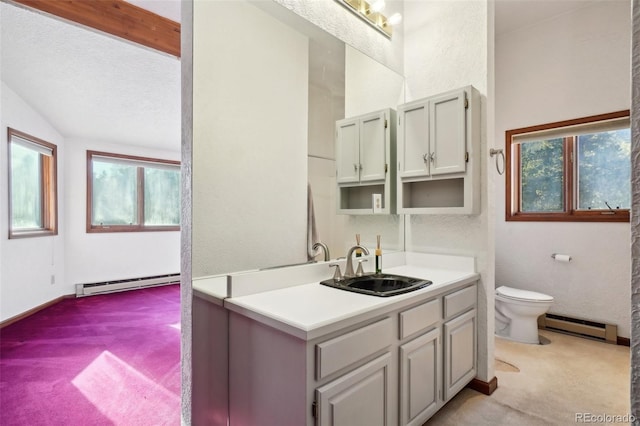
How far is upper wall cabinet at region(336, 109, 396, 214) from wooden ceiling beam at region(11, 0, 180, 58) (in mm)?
1661

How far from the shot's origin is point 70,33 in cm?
252

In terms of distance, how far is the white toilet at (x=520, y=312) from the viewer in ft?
9.47

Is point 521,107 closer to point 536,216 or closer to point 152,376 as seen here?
point 536,216

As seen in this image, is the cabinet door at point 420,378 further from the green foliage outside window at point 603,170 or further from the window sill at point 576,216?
the green foliage outside window at point 603,170

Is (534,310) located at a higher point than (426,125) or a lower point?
lower

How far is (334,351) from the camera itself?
1.27m

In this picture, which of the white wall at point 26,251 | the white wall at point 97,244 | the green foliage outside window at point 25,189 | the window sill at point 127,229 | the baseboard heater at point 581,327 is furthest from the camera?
the window sill at point 127,229

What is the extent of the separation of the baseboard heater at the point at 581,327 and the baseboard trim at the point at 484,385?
147 centimetres

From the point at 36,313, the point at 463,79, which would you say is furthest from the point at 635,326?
the point at 36,313

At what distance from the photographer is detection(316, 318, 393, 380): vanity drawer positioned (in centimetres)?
123

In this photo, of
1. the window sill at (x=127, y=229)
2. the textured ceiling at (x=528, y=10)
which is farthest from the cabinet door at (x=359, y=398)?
the window sill at (x=127, y=229)

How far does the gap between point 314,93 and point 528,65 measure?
2720 millimetres

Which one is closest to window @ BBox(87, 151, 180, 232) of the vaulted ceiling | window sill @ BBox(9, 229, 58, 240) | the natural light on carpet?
window sill @ BBox(9, 229, 58, 240)

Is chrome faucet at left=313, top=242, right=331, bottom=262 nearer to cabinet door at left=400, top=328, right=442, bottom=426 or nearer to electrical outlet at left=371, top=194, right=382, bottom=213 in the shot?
electrical outlet at left=371, top=194, right=382, bottom=213
